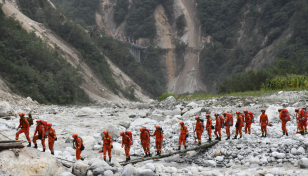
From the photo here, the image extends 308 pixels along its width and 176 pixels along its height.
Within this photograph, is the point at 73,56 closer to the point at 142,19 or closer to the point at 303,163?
the point at 142,19

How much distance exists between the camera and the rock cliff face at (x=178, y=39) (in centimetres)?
8656

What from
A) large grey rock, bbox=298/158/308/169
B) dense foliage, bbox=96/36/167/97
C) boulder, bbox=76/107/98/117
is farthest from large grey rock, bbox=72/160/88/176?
dense foliage, bbox=96/36/167/97

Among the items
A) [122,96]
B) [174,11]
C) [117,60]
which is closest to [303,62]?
[122,96]

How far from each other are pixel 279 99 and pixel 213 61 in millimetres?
61338

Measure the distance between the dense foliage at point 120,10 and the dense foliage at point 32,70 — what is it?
5449cm

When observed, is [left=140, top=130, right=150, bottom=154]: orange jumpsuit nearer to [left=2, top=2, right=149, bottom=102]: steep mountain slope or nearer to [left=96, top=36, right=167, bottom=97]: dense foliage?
[left=2, top=2, right=149, bottom=102]: steep mountain slope

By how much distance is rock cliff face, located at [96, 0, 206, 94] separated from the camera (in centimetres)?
8656

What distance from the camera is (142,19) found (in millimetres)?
91438

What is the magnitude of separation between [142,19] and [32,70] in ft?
201

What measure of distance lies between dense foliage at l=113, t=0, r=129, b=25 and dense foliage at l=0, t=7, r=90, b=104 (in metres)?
54.5

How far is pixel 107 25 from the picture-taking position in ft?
321

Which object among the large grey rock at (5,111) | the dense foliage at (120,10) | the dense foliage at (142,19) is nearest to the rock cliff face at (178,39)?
the dense foliage at (120,10)

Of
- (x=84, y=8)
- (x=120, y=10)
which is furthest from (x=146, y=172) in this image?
(x=84, y=8)

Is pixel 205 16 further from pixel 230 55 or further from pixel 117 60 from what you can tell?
pixel 117 60
